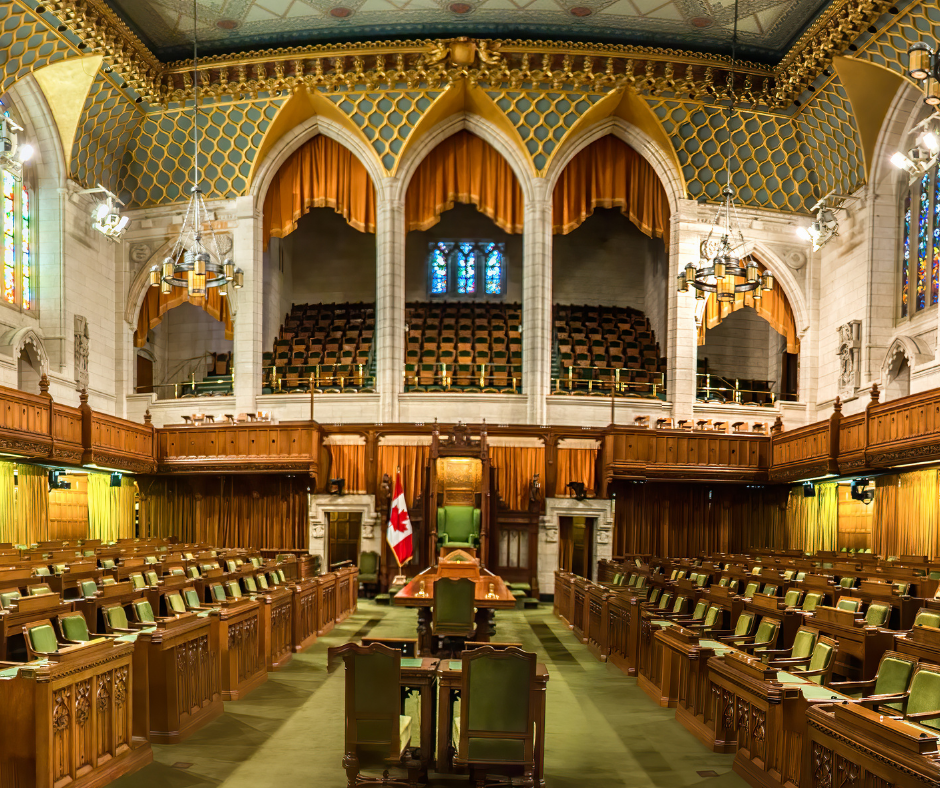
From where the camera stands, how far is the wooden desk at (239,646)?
6.78 metres

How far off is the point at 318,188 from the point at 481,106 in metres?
4.17

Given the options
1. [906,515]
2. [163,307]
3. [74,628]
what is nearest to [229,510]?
[163,307]

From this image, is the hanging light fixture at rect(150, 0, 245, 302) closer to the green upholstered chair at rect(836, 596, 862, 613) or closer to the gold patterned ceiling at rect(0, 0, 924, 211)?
the gold patterned ceiling at rect(0, 0, 924, 211)

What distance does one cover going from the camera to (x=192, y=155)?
787 inches

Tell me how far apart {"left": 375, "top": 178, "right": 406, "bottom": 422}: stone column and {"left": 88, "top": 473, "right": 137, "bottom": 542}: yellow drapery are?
17.6 ft

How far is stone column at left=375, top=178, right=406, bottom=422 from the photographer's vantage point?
19125 mm

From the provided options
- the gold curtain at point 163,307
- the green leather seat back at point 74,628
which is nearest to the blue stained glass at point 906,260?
the gold curtain at point 163,307

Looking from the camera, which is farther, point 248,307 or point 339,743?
point 248,307

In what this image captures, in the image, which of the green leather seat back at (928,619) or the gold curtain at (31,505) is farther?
the gold curtain at (31,505)

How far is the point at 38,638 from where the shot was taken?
5.46 metres

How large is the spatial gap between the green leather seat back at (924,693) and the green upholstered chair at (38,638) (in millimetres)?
4803

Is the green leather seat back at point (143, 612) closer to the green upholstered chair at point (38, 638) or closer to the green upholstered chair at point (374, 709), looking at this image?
the green upholstered chair at point (38, 638)

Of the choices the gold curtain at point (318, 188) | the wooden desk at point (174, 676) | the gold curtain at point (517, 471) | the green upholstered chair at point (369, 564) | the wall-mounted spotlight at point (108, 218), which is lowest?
the green upholstered chair at point (369, 564)

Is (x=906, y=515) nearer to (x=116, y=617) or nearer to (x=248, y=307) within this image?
(x=116, y=617)
